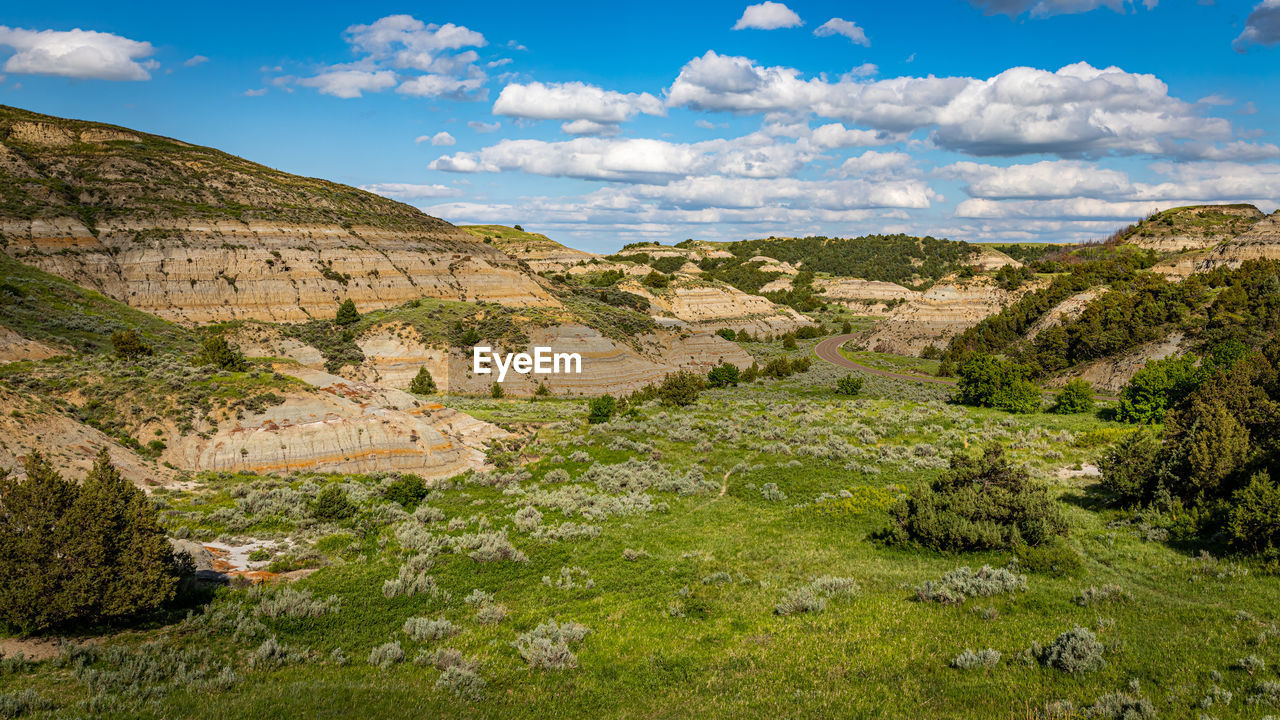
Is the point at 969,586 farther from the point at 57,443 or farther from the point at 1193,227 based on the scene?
the point at 1193,227

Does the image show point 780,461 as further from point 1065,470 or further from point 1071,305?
point 1071,305

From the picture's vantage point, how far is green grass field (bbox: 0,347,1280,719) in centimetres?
1089

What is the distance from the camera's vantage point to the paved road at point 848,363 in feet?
222

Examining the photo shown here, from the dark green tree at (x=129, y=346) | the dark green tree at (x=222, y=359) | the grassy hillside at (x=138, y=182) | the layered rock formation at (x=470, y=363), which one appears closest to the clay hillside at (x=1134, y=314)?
the layered rock formation at (x=470, y=363)

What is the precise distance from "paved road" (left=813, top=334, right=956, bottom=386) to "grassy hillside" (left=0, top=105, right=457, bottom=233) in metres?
60.3

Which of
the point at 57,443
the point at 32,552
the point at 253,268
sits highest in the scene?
the point at 253,268

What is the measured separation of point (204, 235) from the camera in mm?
67250

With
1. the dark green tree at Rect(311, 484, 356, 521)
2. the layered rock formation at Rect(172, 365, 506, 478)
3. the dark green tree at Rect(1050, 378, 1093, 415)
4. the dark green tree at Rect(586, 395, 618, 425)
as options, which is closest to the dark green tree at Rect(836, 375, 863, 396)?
the dark green tree at Rect(1050, 378, 1093, 415)

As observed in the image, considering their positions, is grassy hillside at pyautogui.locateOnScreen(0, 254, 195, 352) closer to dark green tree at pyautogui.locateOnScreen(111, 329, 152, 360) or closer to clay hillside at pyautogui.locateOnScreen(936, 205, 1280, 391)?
dark green tree at pyautogui.locateOnScreen(111, 329, 152, 360)

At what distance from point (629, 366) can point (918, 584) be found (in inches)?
1912

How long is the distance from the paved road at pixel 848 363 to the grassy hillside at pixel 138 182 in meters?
60.4

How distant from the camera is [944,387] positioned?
62.3 metres

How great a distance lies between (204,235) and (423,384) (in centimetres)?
3348

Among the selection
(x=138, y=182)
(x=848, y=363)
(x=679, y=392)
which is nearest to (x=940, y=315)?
(x=848, y=363)
